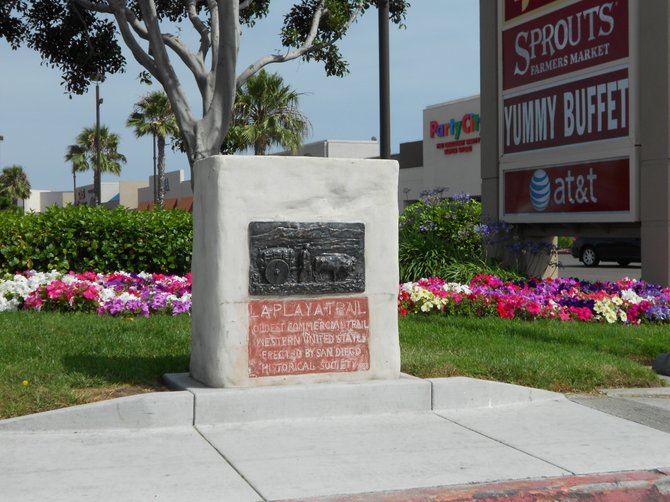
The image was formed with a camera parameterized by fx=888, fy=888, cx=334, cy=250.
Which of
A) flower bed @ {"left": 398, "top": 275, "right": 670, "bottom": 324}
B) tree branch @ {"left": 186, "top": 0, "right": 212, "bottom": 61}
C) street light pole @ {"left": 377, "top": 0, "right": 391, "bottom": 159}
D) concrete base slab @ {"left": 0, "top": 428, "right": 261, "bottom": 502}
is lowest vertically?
concrete base slab @ {"left": 0, "top": 428, "right": 261, "bottom": 502}

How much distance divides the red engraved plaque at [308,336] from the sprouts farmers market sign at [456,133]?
32.8m

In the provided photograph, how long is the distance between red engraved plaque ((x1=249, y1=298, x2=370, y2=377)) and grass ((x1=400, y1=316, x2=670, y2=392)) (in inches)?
30.1

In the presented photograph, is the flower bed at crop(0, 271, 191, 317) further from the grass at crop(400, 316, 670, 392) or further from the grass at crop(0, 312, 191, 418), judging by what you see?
the grass at crop(400, 316, 670, 392)

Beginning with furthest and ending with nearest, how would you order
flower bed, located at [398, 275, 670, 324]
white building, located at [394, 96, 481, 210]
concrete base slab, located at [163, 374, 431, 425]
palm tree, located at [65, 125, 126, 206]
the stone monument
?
palm tree, located at [65, 125, 126, 206] → white building, located at [394, 96, 481, 210] → flower bed, located at [398, 275, 670, 324] → the stone monument → concrete base slab, located at [163, 374, 431, 425]

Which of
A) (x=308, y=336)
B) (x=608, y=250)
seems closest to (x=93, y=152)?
(x=608, y=250)

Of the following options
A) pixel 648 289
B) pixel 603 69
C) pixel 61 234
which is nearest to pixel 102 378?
pixel 61 234

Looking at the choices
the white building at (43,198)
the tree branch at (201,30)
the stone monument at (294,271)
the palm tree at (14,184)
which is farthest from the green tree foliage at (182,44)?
the white building at (43,198)

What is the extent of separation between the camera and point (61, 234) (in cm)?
1278

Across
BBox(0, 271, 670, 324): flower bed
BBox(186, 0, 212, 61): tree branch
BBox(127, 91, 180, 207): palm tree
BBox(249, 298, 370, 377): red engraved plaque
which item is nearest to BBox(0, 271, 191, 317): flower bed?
BBox(0, 271, 670, 324): flower bed

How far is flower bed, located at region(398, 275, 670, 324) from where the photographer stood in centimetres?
1090

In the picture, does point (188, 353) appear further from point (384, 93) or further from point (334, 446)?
point (384, 93)

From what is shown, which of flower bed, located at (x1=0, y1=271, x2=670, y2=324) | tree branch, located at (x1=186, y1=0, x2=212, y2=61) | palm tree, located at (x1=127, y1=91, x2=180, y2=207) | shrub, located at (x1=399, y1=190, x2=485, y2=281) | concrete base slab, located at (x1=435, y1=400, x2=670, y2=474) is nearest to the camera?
concrete base slab, located at (x1=435, y1=400, x2=670, y2=474)

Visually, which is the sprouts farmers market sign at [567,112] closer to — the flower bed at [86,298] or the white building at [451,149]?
the flower bed at [86,298]

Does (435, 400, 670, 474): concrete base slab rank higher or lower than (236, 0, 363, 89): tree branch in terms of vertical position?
lower
